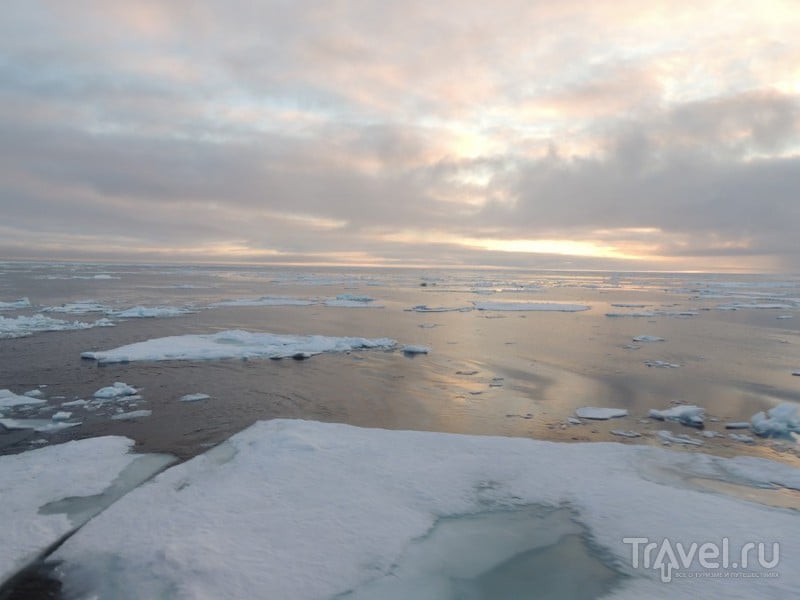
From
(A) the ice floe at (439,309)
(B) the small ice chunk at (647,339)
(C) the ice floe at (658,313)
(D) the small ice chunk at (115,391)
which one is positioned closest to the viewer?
(D) the small ice chunk at (115,391)

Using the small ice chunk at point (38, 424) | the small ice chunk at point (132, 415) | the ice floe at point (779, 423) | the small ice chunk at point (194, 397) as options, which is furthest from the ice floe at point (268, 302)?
the ice floe at point (779, 423)

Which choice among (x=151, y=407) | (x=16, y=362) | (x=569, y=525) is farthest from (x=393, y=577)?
(x=16, y=362)

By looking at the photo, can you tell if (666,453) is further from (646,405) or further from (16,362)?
(16,362)

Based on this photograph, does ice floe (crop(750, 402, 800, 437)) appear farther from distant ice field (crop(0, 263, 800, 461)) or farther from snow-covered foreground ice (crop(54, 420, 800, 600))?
snow-covered foreground ice (crop(54, 420, 800, 600))

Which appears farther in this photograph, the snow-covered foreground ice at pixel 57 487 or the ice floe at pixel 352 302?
the ice floe at pixel 352 302

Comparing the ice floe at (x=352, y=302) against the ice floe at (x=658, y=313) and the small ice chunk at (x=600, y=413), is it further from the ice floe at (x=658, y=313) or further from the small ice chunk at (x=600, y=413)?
the small ice chunk at (x=600, y=413)

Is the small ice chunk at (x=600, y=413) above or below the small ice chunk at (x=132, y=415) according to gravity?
above

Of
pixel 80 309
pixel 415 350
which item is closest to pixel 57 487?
pixel 415 350

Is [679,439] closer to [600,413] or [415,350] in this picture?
[600,413]
